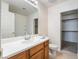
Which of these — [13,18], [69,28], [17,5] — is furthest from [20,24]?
[69,28]

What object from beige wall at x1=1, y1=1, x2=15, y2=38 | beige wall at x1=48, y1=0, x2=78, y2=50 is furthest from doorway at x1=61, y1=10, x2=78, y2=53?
beige wall at x1=1, y1=1, x2=15, y2=38

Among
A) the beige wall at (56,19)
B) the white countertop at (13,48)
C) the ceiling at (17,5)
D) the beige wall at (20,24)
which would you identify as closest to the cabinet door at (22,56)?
the white countertop at (13,48)

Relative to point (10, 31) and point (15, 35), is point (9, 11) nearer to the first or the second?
point (10, 31)

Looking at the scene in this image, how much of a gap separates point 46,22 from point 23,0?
184 cm

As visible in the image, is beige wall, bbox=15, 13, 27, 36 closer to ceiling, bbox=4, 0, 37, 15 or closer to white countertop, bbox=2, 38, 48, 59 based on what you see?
ceiling, bbox=4, 0, 37, 15

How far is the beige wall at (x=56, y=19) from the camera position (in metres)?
3.22

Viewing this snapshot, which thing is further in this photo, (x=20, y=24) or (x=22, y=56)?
(x=20, y=24)

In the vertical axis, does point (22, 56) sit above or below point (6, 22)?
below

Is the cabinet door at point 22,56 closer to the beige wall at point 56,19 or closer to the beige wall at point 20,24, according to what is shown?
the beige wall at point 20,24

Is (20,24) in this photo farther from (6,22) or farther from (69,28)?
(69,28)

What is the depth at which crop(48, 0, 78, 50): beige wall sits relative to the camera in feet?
10.6

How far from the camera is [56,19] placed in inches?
137

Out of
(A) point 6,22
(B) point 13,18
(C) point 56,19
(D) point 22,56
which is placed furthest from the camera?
(C) point 56,19

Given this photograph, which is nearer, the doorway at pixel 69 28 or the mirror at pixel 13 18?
the mirror at pixel 13 18
